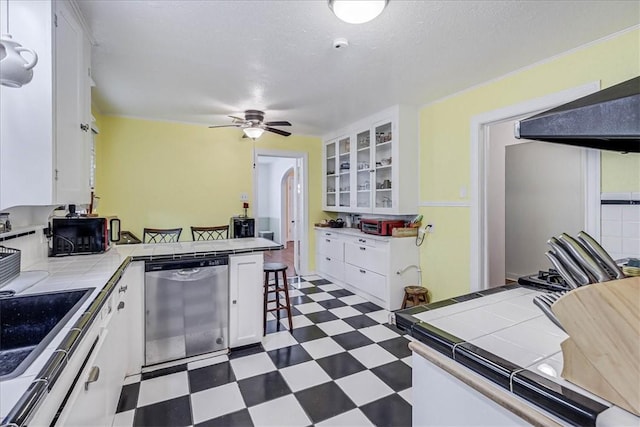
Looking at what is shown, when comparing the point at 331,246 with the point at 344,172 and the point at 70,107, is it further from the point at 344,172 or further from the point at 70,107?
the point at 70,107

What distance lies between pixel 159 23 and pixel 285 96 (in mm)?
1420

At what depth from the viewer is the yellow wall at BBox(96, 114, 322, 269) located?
3762mm

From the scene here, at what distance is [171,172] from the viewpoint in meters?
4.05

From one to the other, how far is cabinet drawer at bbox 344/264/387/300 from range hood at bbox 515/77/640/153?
2852 mm

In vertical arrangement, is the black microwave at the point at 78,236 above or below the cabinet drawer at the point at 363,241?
above

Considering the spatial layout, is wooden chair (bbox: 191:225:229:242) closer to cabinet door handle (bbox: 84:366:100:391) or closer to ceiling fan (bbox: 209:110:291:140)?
ceiling fan (bbox: 209:110:291:140)

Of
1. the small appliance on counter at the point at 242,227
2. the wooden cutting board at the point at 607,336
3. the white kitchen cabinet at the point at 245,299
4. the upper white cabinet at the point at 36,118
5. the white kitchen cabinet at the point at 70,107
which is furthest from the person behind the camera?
the small appliance on counter at the point at 242,227

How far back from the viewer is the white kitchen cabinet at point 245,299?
241 cm

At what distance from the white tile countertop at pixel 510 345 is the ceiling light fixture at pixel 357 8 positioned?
1493mm

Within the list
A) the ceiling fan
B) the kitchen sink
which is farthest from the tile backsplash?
the kitchen sink

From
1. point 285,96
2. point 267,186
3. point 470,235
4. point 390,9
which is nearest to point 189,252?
point 285,96

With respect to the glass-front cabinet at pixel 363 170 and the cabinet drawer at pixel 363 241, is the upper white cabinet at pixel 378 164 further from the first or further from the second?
the cabinet drawer at pixel 363 241

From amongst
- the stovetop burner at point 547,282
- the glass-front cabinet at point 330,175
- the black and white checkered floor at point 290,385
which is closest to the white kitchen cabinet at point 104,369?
the black and white checkered floor at point 290,385

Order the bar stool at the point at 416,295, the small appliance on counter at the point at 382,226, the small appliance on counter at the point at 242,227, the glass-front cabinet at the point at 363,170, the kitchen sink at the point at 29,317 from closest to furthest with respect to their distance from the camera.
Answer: the kitchen sink at the point at 29,317
the bar stool at the point at 416,295
the small appliance on counter at the point at 382,226
the glass-front cabinet at the point at 363,170
the small appliance on counter at the point at 242,227
